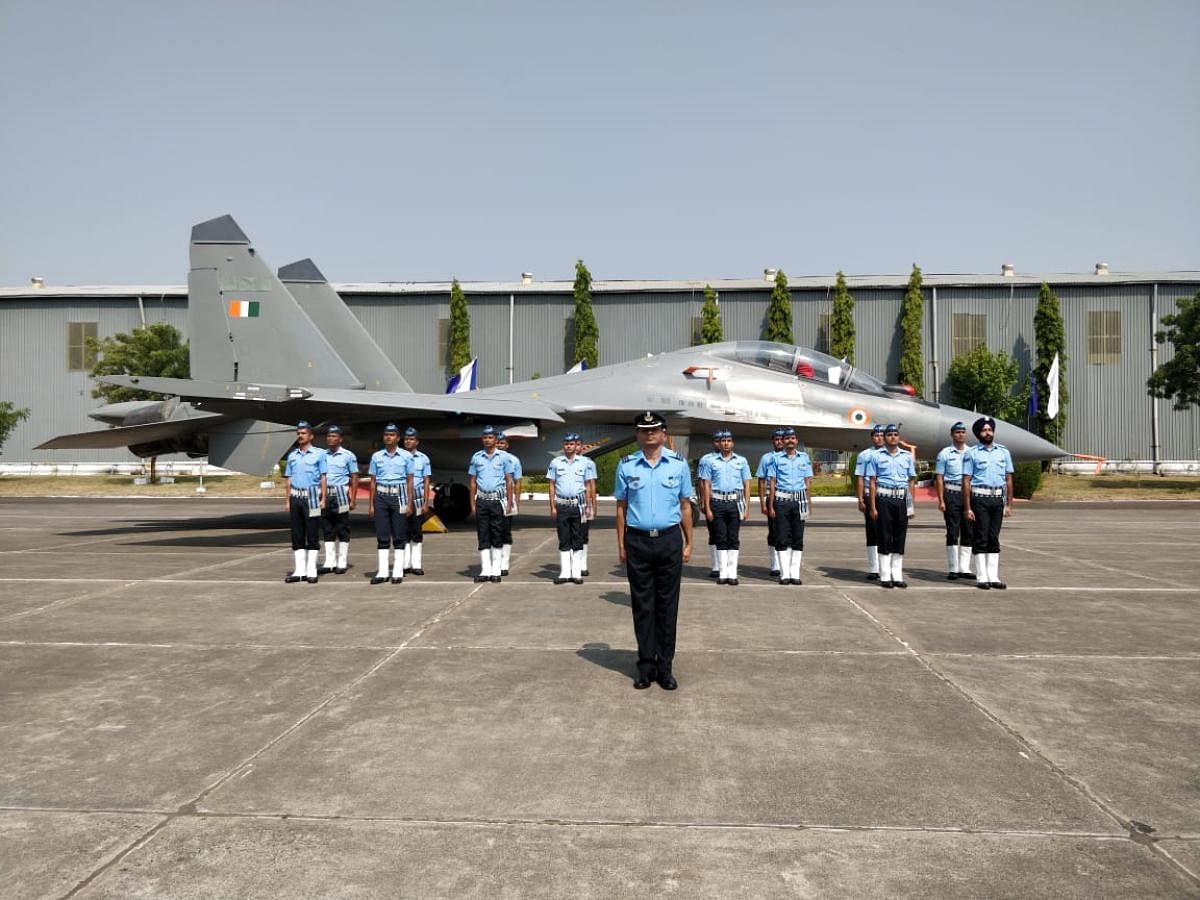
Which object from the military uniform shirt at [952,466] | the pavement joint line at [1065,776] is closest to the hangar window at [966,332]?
the military uniform shirt at [952,466]

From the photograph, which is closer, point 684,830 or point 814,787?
point 684,830

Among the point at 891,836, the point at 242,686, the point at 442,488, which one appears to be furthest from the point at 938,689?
the point at 442,488

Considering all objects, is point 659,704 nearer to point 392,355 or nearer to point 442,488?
point 442,488

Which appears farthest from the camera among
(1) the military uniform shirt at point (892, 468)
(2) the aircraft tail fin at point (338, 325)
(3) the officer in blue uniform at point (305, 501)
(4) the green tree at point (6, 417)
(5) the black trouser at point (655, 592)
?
(4) the green tree at point (6, 417)

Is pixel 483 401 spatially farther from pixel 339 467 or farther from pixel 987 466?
pixel 987 466

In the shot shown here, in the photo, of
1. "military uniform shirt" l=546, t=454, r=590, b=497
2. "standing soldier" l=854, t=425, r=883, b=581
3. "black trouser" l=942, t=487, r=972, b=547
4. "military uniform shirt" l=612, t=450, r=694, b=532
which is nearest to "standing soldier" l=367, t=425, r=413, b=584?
"military uniform shirt" l=546, t=454, r=590, b=497

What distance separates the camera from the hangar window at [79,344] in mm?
42094

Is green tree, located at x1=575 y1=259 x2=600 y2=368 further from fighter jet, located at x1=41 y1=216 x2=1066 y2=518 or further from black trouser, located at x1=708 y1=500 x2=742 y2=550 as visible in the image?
black trouser, located at x1=708 y1=500 x2=742 y2=550

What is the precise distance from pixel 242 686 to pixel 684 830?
10.5 feet

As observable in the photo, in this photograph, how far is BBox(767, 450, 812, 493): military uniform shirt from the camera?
956 centimetres

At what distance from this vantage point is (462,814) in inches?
128

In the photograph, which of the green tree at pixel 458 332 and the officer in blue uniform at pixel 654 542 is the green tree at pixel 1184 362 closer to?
the green tree at pixel 458 332

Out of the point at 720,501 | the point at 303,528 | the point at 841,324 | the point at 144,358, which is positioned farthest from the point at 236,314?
the point at 841,324

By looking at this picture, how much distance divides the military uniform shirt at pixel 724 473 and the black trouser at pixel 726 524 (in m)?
0.21
